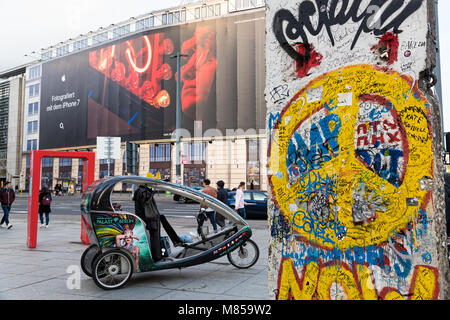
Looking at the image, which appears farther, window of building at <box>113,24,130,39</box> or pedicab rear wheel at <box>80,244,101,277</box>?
window of building at <box>113,24,130,39</box>

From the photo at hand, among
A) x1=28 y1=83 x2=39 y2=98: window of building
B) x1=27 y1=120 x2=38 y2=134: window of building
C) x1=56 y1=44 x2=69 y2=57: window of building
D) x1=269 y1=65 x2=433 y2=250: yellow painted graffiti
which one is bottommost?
x1=269 y1=65 x2=433 y2=250: yellow painted graffiti

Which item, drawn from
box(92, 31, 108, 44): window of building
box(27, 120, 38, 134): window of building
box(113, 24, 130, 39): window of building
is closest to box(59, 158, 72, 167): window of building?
box(27, 120, 38, 134): window of building

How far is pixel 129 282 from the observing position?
238 inches

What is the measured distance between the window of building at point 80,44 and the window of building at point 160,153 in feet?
68.9

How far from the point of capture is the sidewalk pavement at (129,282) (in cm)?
521

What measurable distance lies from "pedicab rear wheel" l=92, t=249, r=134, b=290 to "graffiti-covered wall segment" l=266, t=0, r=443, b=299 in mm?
3464

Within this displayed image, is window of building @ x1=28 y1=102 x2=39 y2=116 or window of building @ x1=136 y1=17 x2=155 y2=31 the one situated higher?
window of building @ x1=136 y1=17 x2=155 y2=31

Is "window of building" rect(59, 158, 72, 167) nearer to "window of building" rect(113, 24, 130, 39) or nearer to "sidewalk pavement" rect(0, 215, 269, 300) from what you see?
"window of building" rect(113, 24, 130, 39)

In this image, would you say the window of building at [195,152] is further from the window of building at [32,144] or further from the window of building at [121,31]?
the window of building at [32,144]

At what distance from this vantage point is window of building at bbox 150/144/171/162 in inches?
1998

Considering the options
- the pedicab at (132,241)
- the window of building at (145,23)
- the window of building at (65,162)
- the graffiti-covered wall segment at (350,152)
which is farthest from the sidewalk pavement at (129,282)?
the window of building at (65,162)

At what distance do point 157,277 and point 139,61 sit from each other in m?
47.7

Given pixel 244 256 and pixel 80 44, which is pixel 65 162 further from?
pixel 244 256

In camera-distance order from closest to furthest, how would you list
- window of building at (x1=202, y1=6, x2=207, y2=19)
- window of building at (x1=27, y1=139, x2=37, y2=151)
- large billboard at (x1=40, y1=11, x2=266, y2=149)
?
1. large billboard at (x1=40, y1=11, x2=266, y2=149)
2. window of building at (x1=202, y1=6, x2=207, y2=19)
3. window of building at (x1=27, y1=139, x2=37, y2=151)
